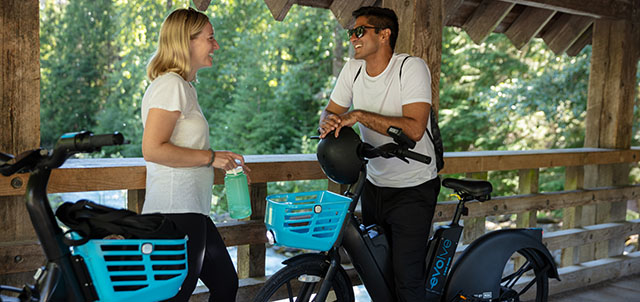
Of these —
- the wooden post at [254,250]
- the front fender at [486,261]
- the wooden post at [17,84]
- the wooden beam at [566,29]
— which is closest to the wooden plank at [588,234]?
the front fender at [486,261]

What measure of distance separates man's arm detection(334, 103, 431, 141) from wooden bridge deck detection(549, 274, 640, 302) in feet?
7.78

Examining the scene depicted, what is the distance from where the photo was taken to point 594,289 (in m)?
4.34

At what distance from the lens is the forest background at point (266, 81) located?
12156 millimetres

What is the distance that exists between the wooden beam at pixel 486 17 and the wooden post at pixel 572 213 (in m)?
1.43

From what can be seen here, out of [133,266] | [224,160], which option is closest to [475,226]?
[224,160]

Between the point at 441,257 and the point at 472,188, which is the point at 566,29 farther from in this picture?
the point at 441,257

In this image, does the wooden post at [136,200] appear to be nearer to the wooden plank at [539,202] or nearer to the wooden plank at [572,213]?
the wooden plank at [539,202]

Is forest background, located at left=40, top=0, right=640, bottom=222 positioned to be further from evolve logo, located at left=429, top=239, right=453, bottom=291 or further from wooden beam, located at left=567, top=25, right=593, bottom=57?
evolve logo, located at left=429, top=239, right=453, bottom=291

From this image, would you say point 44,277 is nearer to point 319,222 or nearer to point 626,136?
point 319,222

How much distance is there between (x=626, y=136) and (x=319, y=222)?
3.53 m

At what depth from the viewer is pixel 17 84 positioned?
6.99ft

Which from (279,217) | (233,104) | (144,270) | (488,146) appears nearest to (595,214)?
(279,217)

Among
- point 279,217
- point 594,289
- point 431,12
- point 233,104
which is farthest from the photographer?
point 233,104

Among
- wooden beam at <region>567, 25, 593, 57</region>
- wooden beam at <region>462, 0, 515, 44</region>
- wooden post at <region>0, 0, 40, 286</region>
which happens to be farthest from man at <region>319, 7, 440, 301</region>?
wooden beam at <region>567, 25, 593, 57</region>
